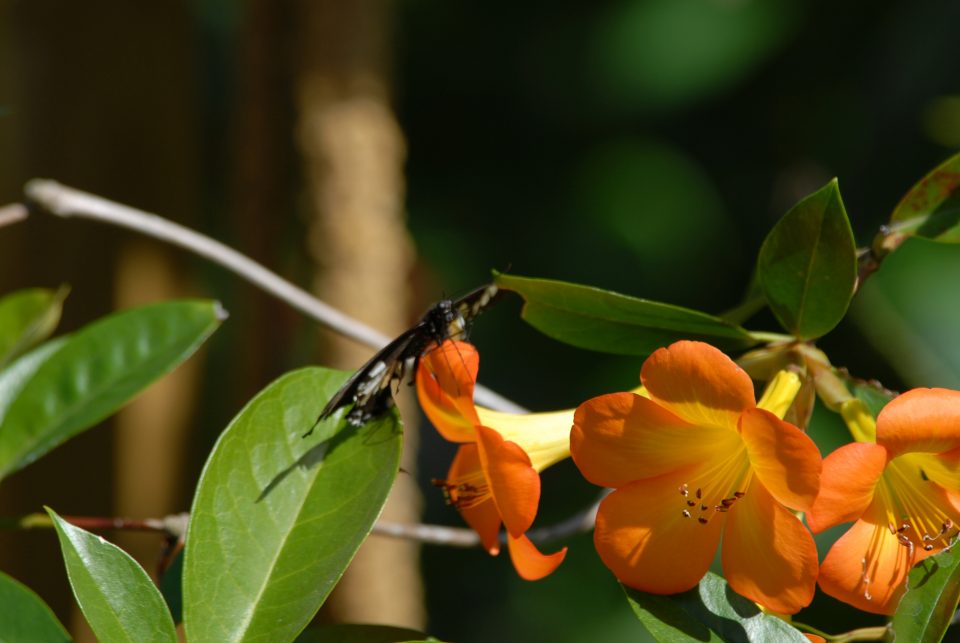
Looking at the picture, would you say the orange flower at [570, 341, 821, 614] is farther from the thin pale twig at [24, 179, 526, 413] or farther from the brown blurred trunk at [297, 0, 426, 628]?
the brown blurred trunk at [297, 0, 426, 628]

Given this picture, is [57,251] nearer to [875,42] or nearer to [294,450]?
[294,450]

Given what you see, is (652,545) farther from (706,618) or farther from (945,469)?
(945,469)

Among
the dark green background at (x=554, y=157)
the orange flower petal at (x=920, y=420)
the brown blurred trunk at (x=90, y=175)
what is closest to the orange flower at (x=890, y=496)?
the orange flower petal at (x=920, y=420)

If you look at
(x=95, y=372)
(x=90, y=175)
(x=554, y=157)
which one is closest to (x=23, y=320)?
(x=95, y=372)

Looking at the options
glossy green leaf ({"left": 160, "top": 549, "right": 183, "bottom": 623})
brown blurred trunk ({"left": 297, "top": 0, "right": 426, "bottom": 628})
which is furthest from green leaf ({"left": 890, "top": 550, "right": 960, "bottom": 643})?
brown blurred trunk ({"left": 297, "top": 0, "right": 426, "bottom": 628})

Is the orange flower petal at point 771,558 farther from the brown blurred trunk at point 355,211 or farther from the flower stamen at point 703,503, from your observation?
the brown blurred trunk at point 355,211

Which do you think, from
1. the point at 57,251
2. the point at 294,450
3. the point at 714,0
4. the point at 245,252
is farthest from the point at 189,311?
the point at 714,0
